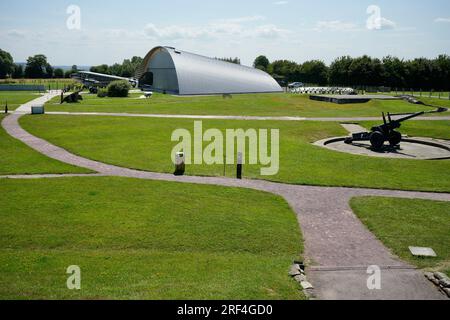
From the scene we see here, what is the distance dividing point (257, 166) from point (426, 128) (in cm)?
2382

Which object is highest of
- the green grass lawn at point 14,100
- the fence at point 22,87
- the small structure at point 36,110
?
the fence at point 22,87

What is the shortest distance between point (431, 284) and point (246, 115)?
38875 millimetres

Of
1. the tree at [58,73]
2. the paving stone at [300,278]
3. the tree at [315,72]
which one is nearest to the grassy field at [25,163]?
the paving stone at [300,278]

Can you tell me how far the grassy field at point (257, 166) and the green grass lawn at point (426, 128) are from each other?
6004 millimetres

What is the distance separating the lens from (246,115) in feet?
162

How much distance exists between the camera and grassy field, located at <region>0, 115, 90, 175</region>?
23266mm

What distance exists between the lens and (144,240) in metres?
14.2

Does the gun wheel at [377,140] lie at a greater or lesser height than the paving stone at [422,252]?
greater

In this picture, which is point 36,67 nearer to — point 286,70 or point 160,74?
point 160,74

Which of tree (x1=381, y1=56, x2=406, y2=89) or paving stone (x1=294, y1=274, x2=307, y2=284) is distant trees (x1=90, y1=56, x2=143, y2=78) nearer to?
tree (x1=381, y1=56, x2=406, y2=89)

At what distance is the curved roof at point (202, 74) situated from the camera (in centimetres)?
7956

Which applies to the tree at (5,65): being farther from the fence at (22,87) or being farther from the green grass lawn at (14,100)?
the green grass lawn at (14,100)

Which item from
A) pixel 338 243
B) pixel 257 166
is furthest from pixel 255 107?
pixel 338 243
